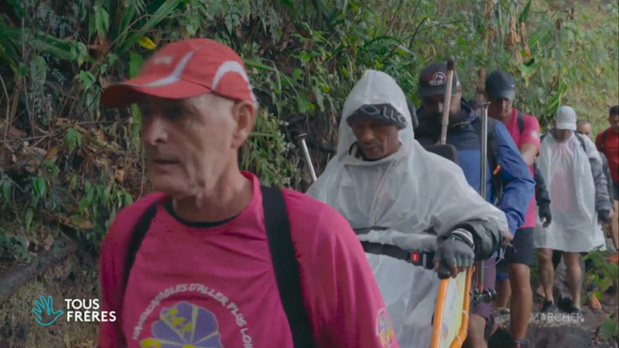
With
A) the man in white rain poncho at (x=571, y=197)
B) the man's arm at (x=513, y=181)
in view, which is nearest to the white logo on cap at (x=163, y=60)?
the man's arm at (x=513, y=181)

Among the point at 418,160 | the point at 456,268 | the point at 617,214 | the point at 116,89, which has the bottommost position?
the point at 617,214

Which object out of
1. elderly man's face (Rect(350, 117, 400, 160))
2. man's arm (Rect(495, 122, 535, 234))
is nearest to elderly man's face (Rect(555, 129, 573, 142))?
man's arm (Rect(495, 122, 535, 234))

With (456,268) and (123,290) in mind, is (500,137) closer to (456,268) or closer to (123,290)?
(456,268)

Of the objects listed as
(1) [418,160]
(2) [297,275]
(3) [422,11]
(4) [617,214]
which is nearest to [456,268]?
(1) [418,160]

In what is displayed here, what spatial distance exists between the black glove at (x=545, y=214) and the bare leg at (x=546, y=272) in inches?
71.7

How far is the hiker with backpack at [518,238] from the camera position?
8.00m

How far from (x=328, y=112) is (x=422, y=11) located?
1989 mm

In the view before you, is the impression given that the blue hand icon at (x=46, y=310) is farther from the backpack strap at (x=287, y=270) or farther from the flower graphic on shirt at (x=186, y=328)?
the backpack strap at (x=287, y=270)

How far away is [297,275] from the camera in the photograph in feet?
8.31

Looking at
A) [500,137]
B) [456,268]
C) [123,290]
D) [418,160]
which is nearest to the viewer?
[123,290]

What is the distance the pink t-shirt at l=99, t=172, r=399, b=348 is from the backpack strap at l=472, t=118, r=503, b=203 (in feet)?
13.0

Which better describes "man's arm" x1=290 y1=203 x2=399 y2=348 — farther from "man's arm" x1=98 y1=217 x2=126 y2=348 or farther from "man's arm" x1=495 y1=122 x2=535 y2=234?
"man's arm" x1=495 y1=122 x2=535 y2=234

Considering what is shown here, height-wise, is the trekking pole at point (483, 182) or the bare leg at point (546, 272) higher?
the trekking pole at point (483, 182)

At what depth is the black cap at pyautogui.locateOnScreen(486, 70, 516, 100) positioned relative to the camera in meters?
7.98
